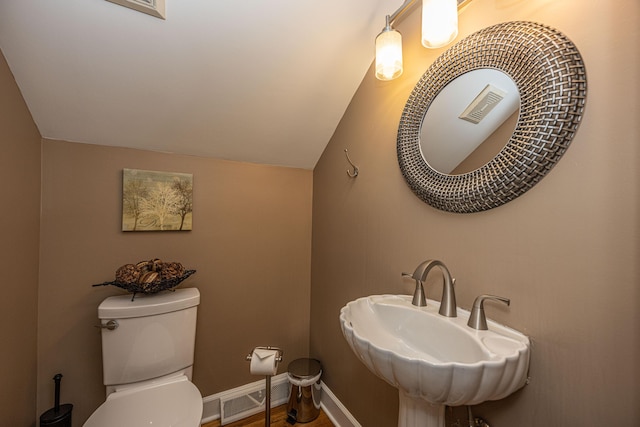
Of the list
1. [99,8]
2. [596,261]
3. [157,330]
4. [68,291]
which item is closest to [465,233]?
[596,261]

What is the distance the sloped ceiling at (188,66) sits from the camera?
1020 mm

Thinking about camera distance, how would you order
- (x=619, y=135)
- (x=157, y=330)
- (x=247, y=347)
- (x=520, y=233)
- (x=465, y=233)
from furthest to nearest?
(x=247, y=347)
(x=157, y=330)
(x=465, y=233)
(x=520, y=233)
(x=619, y=135)

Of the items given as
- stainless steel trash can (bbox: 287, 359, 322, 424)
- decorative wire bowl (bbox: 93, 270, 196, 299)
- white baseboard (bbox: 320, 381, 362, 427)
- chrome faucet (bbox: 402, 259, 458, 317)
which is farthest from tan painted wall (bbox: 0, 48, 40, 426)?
chrome faucet (bbox: 402, 259, 458, 317)

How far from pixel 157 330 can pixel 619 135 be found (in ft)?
5.92

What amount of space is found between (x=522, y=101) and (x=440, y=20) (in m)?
0.38

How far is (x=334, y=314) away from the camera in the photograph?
1.63 m

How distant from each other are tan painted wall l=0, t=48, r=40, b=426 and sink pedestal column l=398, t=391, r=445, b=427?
1.52m

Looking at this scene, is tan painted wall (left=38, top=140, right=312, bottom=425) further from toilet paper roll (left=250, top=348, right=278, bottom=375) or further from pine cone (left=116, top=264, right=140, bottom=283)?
toilet paper roll (left=250, top=348, right=278, bottom=375)

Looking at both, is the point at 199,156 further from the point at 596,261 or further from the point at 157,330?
the point at 596,261

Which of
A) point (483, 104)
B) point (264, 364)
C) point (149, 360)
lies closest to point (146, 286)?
point (149, 360)

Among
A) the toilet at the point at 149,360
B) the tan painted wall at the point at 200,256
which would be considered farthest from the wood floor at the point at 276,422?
the toilet at the point at 149,360

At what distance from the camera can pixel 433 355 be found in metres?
0.87

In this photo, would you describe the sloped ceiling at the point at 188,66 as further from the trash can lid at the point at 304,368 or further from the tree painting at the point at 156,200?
the trash can lid at the point at 304,368

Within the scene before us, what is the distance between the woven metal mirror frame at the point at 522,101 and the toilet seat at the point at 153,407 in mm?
1327
